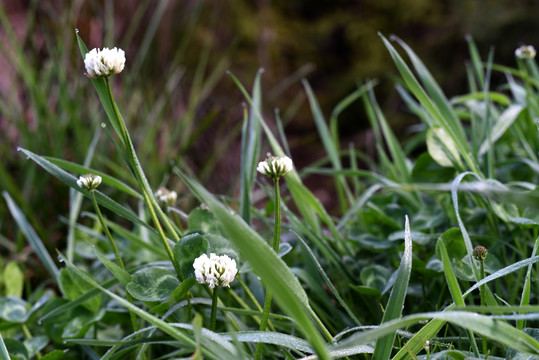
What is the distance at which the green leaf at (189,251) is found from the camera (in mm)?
423

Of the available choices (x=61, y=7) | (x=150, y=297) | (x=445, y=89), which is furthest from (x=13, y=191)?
(x=445, y=89)

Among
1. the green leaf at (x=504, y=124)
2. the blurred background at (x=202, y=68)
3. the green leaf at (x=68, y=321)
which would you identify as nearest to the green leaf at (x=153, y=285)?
the green leaf at (x=68, y=321)

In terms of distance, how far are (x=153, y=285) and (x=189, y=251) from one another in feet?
0.17

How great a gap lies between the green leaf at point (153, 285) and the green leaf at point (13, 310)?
0.22 m

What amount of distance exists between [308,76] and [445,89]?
0.73 metres

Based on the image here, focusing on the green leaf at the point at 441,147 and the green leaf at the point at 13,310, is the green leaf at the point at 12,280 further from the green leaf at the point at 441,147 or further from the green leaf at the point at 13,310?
the green leaf at the point at 441,147

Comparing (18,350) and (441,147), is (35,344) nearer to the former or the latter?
(18,350)

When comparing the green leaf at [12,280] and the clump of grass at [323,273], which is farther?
the green leaf at [12,280]

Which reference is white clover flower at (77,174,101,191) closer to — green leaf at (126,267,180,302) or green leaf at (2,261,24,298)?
green leaf at (126,267,180,302)

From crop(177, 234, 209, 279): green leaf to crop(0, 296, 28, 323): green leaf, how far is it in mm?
259

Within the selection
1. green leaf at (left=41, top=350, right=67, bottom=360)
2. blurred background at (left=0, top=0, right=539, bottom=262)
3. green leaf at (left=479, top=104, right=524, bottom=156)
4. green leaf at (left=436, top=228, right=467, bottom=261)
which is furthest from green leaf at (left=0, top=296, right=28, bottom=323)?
green leaf at (left=479, top=104, right=524, bottom=156)

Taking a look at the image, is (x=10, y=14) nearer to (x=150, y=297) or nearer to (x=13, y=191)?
(x=13, y=191)

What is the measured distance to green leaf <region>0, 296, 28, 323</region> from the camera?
58 centimetres

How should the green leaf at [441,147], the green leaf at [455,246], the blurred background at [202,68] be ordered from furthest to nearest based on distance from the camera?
the blurred background at [202,68] → the green leaf at [441,147] → the green leaf at [455,246]
